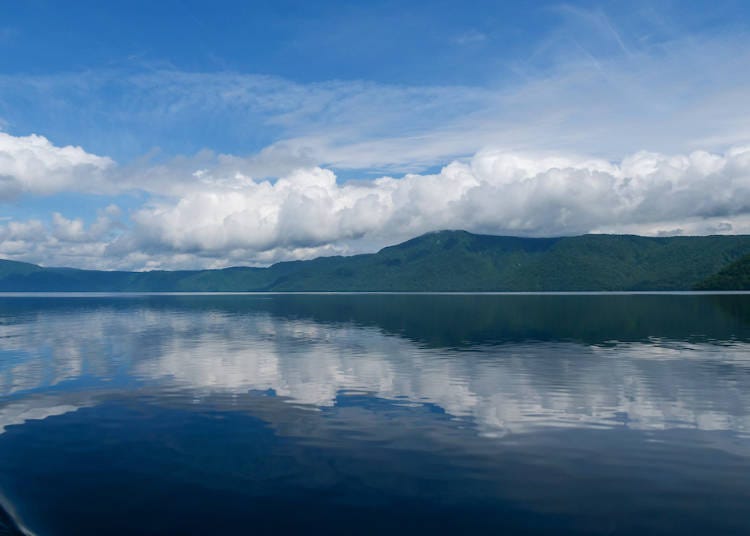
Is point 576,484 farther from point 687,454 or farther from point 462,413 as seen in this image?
point 462,413

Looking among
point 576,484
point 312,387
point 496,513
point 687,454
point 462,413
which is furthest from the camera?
point 312,387

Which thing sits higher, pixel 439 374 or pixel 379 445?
pixel 379 445

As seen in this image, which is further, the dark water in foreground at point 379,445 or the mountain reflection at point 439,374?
the mountain reflection at point 439,374

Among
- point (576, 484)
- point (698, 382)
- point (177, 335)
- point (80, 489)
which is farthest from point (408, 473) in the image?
point (177, 335)

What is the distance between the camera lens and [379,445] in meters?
31.1

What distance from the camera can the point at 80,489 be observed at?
81.3 feet

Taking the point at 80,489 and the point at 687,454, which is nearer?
the point at 80,489

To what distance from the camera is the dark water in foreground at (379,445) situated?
21828 millimetres

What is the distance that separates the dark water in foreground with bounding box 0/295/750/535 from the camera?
2183 cm

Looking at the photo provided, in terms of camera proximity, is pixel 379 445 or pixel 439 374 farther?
pixel 439 374

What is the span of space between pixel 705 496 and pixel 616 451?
633cm

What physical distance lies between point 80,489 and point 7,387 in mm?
32955

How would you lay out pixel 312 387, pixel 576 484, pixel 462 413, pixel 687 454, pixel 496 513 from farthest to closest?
pixel 312 387
pixel 462 413
pixel 687 454
pixel 576 484
pixel 496 513

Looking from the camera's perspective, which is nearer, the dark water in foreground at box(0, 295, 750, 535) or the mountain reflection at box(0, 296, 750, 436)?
the dark water in foreground at box(0, 295, 750, 535)
